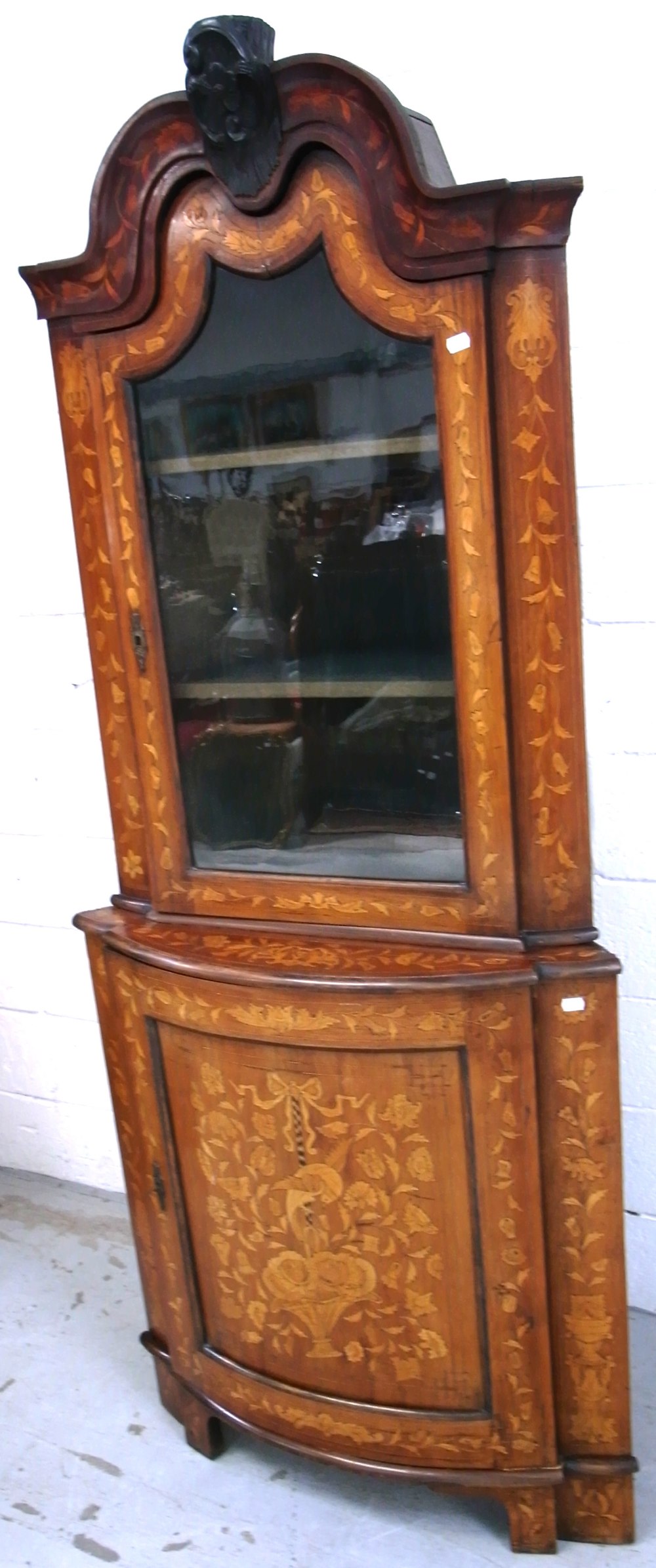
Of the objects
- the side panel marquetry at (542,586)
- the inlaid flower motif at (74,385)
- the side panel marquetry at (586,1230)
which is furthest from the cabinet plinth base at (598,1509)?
the inlaid flower motif at (74,385)

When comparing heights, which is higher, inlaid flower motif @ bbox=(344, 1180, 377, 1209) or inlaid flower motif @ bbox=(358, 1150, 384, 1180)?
inlaid flower motif @ bbox=(358, 1150, 384, 1180)

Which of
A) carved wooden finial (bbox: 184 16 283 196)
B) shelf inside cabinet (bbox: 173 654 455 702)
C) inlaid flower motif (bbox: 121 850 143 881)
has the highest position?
carved wooden finial (bbox: 184 16 283 196)

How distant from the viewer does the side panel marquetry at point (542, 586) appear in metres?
1.08

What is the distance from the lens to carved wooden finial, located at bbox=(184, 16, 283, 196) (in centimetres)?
105

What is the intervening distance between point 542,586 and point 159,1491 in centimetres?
124

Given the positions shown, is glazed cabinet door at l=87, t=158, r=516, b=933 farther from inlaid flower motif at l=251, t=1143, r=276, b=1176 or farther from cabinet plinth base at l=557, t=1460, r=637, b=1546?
cabinet plinth base at l=557, t=1460, r=637, b=1546

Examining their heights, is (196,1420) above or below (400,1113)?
below

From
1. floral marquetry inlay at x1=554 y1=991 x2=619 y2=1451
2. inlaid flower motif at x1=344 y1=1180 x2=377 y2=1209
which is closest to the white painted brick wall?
floral marquetry inlay at x1=554 y1=991 x2=619 y2=1451

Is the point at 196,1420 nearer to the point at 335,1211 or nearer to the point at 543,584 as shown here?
the point at 335,1211

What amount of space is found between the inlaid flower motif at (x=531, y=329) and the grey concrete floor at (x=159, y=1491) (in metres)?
1.31

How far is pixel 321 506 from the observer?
1.24m

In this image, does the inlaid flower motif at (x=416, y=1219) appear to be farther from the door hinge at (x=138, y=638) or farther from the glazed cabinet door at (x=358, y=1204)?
the door hinge at (x=138, y=638)

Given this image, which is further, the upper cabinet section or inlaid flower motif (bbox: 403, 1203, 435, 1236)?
inlaid flower motif (bbox: 403, 1203, 435, 1236)

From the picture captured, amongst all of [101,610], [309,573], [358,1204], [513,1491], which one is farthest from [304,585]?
[513,1491]
